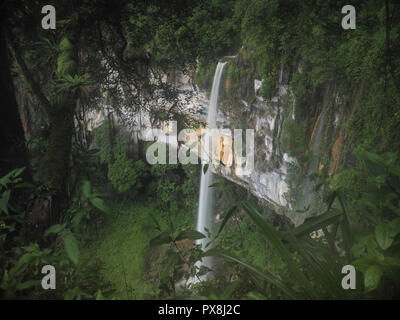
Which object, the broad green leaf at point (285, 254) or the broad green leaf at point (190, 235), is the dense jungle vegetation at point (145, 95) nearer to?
the broad green leaf at point (190, 235)

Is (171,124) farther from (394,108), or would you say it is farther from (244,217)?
(394,108)

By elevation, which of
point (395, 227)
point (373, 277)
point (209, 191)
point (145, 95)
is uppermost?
point (145, 95)

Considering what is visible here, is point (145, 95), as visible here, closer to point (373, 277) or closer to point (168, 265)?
point (168, 265)

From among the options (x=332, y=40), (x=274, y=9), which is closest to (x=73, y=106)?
(x=274, y=9)

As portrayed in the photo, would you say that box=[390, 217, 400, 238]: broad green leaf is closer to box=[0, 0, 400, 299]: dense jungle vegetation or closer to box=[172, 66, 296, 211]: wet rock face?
box=[0, 0, 400, 299]: dense jungle vegetation

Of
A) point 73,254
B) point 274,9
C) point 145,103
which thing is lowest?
point 73,254

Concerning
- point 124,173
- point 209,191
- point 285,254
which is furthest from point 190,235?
point 209,191
